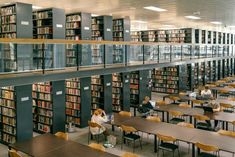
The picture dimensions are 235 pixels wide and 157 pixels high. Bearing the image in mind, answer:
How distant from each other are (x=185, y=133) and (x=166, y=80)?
10.0 m

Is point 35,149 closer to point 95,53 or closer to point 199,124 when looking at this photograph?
point 95,53

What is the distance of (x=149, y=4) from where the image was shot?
9.99m

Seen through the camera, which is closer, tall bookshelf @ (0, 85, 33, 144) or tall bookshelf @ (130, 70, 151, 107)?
tall bookshelf @ (0, 85, 33, 144)

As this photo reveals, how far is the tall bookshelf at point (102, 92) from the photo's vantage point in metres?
11.1

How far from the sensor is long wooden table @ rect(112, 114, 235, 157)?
635 cm

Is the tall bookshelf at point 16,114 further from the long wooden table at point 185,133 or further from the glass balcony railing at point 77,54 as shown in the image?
the long wooden table at point 185,133

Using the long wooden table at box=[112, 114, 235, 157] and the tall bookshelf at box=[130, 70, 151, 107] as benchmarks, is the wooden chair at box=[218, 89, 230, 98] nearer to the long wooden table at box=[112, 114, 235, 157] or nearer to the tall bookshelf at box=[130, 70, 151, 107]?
the tall bookshelf at box=[130, 70, 151, 107]

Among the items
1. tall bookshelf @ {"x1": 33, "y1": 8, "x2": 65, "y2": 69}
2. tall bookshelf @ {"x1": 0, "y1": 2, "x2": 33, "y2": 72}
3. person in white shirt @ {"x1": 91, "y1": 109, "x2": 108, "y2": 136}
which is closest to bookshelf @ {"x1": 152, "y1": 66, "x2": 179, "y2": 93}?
tall bookshelf @ {"x1": 33, "y1": 8, "x2": 65, "y2": 69}

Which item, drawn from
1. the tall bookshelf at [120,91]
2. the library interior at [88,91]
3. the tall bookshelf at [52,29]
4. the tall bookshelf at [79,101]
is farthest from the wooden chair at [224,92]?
the tall bookshelf at [52,29]

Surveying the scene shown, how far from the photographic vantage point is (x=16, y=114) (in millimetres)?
7934

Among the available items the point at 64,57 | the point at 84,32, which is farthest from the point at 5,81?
the point at 84,32

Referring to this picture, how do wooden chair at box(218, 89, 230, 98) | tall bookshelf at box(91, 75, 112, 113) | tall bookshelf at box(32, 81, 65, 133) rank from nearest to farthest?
tall bookshelf at box(32, 81, 65, 133) → tall bookshelf at box(91, 75, 112, 113) → wooden chair at box(218, 89, 230, 98)

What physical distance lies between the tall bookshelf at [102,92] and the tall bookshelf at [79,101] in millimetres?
848

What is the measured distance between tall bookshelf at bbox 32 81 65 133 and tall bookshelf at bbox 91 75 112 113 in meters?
2.14
